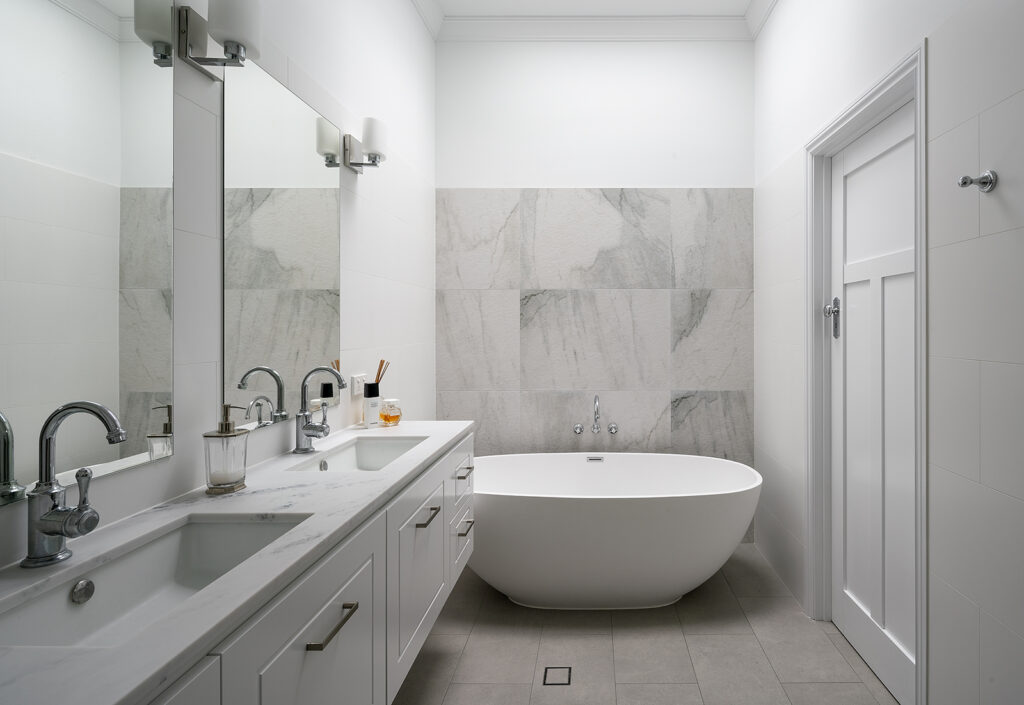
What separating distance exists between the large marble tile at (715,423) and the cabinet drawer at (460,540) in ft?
5.30

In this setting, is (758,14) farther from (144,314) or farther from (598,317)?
(144,314)

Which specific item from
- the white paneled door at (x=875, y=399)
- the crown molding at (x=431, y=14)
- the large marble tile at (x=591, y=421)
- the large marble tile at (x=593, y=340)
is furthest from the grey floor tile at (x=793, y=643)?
A: the crown molding at (x=431, y=14)

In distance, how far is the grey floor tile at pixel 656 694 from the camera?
6.96 feet

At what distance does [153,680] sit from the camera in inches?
26.9

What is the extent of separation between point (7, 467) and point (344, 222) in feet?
4.97

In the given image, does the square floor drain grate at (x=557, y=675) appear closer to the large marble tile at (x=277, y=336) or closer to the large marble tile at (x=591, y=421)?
the large marble tile at (x=277, y=336)

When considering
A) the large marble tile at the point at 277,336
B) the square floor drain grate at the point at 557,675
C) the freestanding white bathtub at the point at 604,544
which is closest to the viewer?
the large marble tile at the point at 277,336

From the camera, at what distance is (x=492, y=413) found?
371 centimetres

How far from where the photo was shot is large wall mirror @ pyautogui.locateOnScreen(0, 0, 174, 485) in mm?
1025

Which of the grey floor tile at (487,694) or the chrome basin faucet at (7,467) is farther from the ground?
the chrome basin faucet at (7,467)

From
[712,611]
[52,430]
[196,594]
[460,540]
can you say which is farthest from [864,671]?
[52,430]

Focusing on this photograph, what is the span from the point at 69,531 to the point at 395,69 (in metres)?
2.56

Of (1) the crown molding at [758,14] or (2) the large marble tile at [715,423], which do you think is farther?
(2) the large marble tile at [715,423]

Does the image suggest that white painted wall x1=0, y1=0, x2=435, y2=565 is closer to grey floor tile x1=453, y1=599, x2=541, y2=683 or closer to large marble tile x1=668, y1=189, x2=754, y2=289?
grey floor tile x1=453, y1=599, x2=541, y2=683
